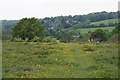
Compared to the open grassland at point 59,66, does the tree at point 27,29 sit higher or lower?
higher

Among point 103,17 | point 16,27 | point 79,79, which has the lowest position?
point 79,79

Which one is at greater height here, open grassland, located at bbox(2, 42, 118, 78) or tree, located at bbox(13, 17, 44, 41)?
tree, located at bbox(13, 17, 44, 41)

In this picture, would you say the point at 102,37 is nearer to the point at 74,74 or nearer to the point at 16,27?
the point at 16,27

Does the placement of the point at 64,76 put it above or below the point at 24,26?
below

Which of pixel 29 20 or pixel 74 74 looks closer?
pixel 74 74

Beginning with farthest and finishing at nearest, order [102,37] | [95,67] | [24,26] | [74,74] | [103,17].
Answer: [103,17]
[102,37]
[24,26]
[95,67]
[74,74]

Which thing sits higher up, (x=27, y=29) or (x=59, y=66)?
(x=27, y=29)

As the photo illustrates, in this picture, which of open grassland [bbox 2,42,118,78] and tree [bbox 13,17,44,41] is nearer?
open grassland [bbox 2,42,118,78]

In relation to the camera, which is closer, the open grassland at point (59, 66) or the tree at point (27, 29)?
the open grassland at point (59, 66)

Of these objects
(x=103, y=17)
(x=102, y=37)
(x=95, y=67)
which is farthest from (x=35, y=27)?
(x=103, y=17)

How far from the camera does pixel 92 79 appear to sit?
9500mm

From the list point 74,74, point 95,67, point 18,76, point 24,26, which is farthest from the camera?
point 24,26

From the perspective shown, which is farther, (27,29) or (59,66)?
(27,29)

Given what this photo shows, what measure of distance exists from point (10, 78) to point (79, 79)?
404 cm
